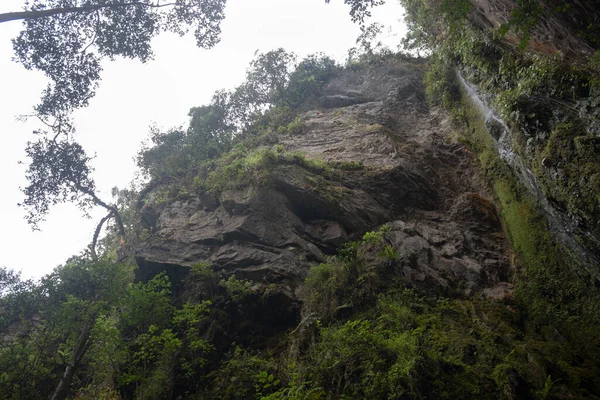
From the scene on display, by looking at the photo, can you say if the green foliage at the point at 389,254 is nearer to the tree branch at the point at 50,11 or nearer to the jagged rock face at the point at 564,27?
the jagged rock face at the point at 564,27

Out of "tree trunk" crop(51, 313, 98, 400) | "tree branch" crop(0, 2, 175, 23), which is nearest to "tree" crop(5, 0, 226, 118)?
"tree branch" crop(0, 2, 175, 23)

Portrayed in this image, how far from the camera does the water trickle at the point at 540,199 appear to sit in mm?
7043

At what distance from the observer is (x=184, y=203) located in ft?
46.2

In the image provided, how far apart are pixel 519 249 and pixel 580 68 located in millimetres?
4330

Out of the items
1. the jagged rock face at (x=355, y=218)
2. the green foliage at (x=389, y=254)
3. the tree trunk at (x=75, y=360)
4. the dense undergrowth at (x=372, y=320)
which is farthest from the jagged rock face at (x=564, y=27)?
the tree trunk at (x=75, y=360)

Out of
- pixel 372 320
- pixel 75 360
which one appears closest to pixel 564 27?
pixel 372 320

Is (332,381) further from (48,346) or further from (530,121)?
(48,346)

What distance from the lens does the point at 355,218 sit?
10.7m

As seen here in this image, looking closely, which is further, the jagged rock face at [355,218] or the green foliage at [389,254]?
the jagged rock face at [355,218]

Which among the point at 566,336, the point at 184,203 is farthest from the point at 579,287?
the point at 184,203

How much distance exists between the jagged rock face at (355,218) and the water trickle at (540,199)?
4.76 ft

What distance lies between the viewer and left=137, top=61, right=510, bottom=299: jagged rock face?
9.05 metres

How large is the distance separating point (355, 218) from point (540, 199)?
4688 mm

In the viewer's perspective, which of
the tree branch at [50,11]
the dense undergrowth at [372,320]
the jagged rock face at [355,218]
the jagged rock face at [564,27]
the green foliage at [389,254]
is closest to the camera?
the dense undergrowth at [372,320]
